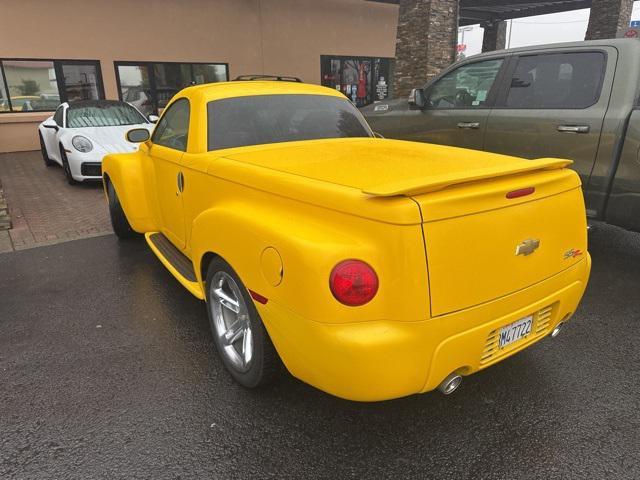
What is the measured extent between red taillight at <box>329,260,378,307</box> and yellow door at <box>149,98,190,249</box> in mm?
1855

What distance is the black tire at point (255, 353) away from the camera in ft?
7.91

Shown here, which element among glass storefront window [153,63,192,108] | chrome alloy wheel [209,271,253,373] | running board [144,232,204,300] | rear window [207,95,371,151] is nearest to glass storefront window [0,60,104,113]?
glass storefront window [153,63,192,108]

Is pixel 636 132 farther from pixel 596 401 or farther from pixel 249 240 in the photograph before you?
pixel 249 240

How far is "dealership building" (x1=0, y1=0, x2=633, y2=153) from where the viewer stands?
11836 mm

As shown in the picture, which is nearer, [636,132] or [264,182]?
[264,182]

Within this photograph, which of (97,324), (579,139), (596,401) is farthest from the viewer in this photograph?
(579,139)

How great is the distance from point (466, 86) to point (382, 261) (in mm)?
4359

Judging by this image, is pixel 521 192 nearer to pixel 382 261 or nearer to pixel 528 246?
pixel 528 246

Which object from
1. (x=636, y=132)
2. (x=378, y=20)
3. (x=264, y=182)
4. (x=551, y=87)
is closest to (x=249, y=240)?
(x=264, y=182)

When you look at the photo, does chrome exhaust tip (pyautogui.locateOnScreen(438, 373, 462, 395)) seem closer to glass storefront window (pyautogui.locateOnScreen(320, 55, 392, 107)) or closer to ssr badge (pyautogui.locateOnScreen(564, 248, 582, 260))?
ssr badge (pyautogui.locateOnScreen(564, 248, 582, 260))

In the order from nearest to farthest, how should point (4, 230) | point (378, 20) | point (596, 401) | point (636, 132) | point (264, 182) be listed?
point (264, 182), point (596, 401), point (636, 132), point (4, 230), point (378, 20)

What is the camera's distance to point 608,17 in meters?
16.5

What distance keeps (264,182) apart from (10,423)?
1877 millimetres

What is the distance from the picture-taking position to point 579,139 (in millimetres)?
4422
